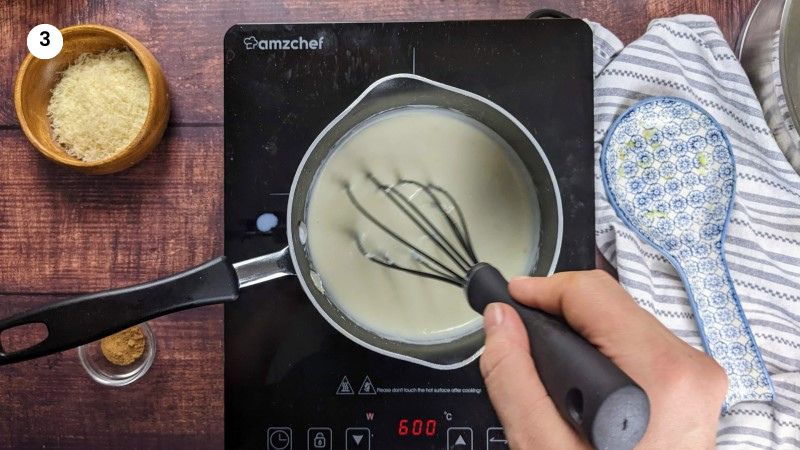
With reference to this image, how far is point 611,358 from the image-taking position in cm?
34

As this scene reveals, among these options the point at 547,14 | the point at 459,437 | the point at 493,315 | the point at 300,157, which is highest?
the point at 547,14

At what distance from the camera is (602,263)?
1.73 ft

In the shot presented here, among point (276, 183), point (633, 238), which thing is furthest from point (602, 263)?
point (276, 183)

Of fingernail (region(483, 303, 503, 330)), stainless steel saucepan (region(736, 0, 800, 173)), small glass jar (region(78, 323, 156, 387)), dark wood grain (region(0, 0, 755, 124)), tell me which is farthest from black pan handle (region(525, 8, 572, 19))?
small glass jar (region(78, 323, 156, 387))

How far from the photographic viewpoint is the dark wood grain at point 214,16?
1.74ft

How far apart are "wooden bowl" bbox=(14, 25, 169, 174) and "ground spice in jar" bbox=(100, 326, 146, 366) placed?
12 centimetres

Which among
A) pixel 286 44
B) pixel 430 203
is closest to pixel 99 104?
pixel 286 44

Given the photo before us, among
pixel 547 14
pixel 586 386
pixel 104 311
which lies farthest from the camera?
pixel 547 14

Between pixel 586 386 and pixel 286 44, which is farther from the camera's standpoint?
pixel 286 44

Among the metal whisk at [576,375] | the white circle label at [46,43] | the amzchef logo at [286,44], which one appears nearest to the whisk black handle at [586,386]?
the metal whisk at [576,375]

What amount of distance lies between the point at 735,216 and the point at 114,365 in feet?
1.64

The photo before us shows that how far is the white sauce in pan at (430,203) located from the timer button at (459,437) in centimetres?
6

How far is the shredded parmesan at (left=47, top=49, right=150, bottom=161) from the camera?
0.49 metres

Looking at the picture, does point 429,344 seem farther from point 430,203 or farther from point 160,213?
point 160,213
